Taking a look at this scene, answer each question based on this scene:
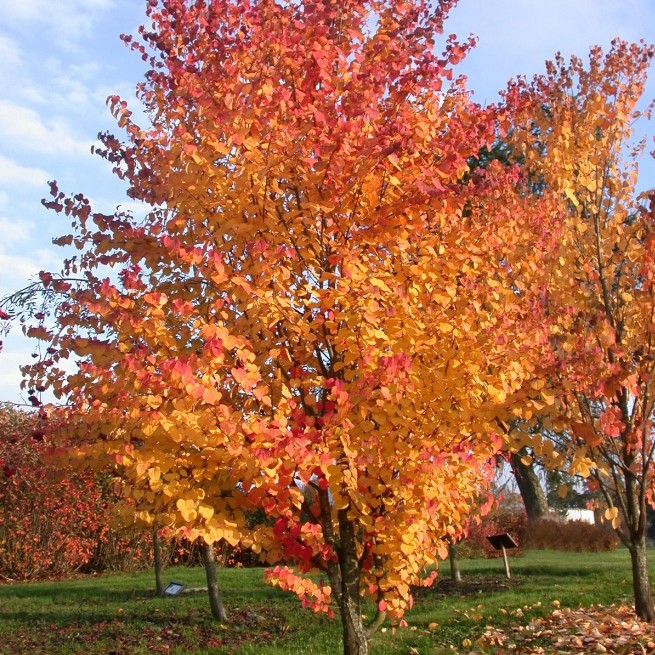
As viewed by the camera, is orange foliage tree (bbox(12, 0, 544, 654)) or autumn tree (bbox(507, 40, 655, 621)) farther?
autumn tree (bbox(507, 40, 655, 621))

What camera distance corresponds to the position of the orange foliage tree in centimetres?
335

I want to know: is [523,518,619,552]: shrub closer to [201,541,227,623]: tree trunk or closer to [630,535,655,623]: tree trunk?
[630,535,655,623]: tree trunk

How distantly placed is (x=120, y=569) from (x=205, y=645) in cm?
952

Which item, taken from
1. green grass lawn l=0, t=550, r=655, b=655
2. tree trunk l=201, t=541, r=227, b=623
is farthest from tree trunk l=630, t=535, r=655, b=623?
tree trunk l=201, t=541, r=227, b=623

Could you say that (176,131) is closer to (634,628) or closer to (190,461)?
(190,461)

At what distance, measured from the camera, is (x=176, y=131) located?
14.5 ft

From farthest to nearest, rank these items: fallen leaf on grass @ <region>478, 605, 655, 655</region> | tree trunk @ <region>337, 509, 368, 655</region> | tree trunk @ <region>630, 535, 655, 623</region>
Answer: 1. tree trunk @ <region>630, 535, 655, 623</region>
2. fallen leaf on grass @ <region>478, 605, 655, 655</region>
3. tree trunk @ <region>337, 509, 368, 655</region>

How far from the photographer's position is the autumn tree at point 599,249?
587 centimetres

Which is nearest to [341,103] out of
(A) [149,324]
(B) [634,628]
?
(A) [149,324]

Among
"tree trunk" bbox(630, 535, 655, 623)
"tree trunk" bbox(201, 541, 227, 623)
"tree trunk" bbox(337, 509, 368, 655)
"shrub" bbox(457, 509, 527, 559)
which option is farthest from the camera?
"shrub" bbox(457, 509, 527, 559)

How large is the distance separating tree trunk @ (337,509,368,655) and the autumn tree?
238cm

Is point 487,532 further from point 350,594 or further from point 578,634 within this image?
point 350,594

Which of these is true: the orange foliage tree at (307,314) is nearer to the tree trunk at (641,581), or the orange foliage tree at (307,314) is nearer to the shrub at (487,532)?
the tree trunk at (641,581)

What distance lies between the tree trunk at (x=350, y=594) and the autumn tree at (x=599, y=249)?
7.81 feet
